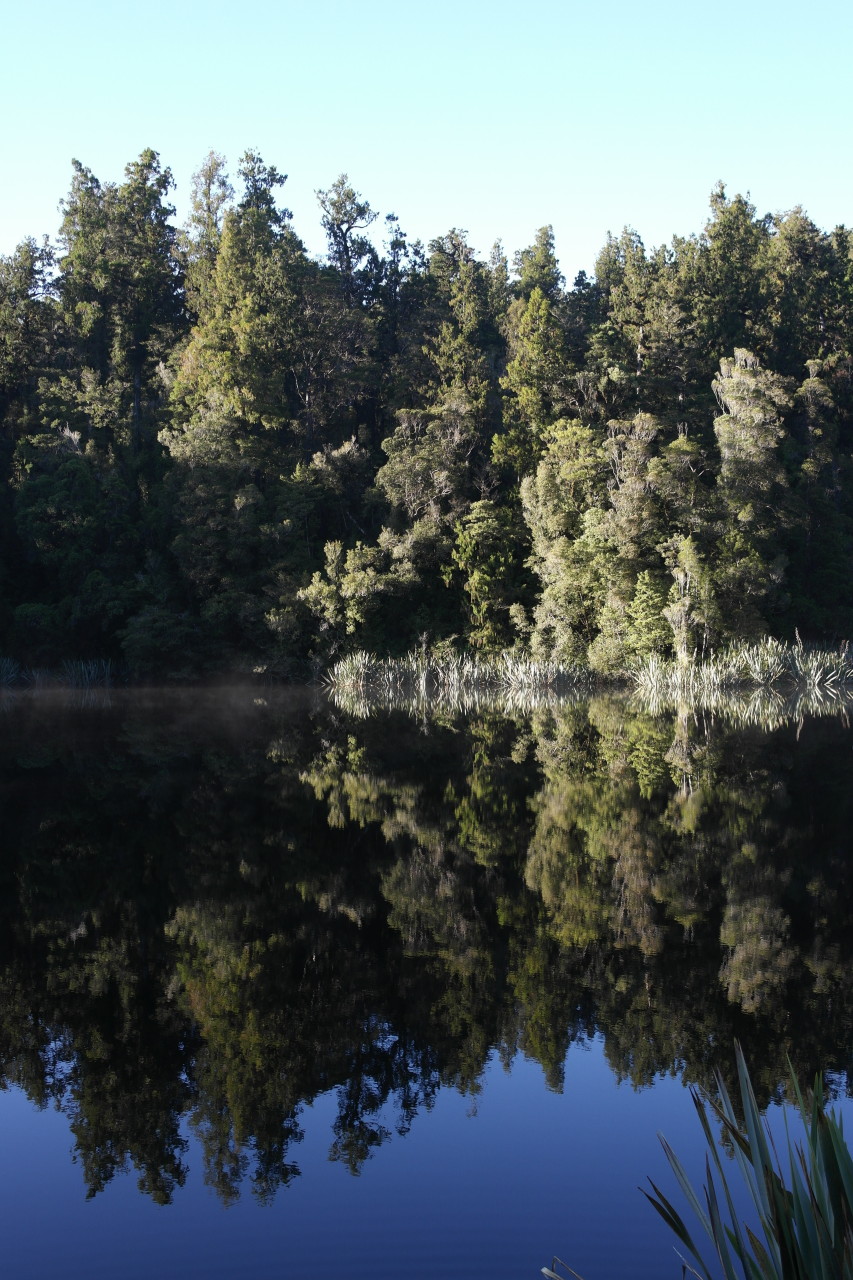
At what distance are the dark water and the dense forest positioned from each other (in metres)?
19.0

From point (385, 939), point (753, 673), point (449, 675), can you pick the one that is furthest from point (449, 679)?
point (385, 939)

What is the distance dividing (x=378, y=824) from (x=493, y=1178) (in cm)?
656

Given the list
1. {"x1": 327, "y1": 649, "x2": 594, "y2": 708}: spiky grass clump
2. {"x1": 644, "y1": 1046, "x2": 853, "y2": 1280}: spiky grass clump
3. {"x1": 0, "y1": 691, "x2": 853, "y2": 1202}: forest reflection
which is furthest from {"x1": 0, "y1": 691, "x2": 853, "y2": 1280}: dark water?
A: {"x1": 327, "y1": 649, "x2": 594, "y2": 708}: spiky grass clump

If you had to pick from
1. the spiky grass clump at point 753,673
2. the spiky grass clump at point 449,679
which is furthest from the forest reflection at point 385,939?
the spiky grass clump at point 449,679

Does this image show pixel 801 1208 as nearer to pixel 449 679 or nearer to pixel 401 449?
pixel 449 679

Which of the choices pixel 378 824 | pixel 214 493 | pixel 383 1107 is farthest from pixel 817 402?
pixel 383 1107

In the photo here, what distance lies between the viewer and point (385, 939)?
23.5 feet

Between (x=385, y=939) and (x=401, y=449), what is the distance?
27.5m

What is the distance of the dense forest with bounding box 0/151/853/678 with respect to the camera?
30688 mm

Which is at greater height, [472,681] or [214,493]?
[214,493]

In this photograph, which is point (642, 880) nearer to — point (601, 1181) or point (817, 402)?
point (601, 1181)

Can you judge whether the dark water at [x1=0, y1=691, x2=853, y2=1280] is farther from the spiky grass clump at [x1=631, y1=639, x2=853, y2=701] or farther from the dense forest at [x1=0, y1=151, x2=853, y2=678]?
the dense forest at [x1=0, y1=151, x2=853, y2=678]

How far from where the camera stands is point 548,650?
31.3 metres

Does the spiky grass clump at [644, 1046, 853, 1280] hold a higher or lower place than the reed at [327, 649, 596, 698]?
lower
